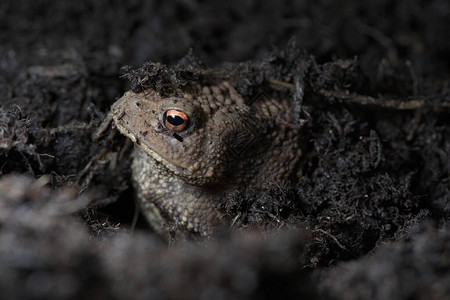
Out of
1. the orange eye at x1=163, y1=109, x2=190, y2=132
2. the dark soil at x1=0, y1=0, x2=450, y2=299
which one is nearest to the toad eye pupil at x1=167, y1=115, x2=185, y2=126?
the orange eye at x1=163, y1=109, x2=190, y2=132

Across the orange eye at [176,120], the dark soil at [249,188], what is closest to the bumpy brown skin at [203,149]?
the orange eye at [176,120]

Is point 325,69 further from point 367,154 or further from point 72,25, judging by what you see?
point 72,25

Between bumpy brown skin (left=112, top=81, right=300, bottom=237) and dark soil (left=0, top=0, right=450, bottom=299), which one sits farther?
bumpy brown skin (left=112, top=81, right=300, bottom=237)

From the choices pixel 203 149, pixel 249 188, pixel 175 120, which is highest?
pixel 175 120

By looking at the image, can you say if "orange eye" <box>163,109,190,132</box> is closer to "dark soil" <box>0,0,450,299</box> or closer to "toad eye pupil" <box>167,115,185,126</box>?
"toad eye pupil" <box>167,115,185,126</box>

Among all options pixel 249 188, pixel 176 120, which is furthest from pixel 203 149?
pixel 249 188

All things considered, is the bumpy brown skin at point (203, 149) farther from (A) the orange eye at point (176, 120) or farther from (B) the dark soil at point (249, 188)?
(B) the dark soil at point (249, 188)

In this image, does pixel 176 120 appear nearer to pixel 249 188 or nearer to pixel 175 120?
pixel 175 120
